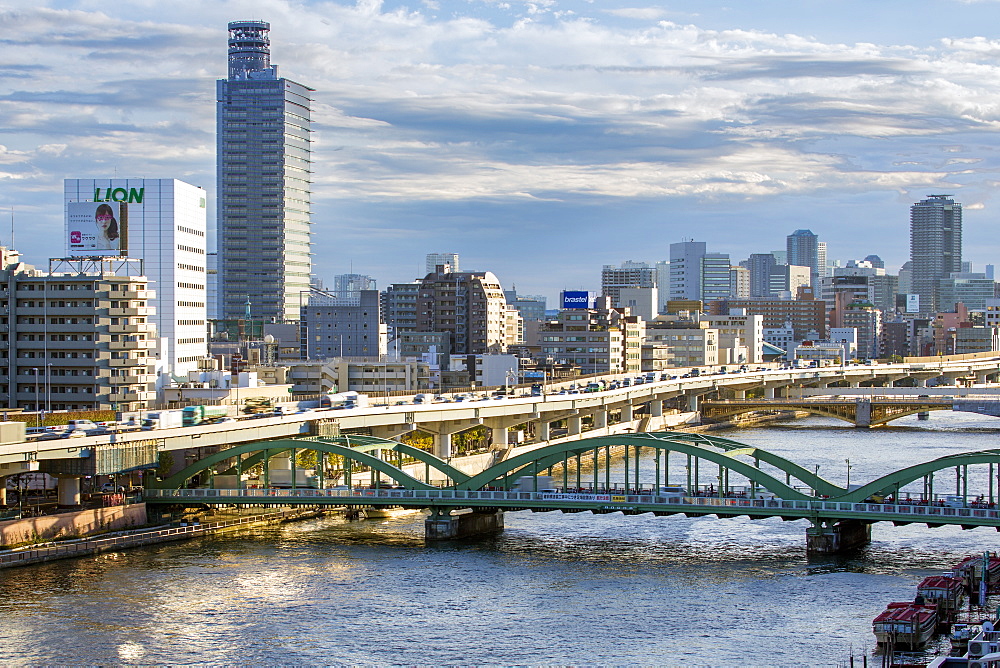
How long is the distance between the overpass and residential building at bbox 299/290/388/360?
3147 centimetres

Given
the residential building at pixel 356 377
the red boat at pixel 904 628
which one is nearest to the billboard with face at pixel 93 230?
the residential building at pixel 356 377

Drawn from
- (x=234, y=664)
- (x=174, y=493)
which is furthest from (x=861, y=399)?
(x=234, y=664)

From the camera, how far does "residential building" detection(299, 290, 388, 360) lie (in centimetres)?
15100

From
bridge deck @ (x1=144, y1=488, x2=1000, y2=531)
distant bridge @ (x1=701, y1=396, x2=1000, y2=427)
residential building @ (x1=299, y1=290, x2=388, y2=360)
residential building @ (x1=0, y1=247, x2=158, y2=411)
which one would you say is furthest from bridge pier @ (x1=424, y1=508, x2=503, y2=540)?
residential building @ (x1=299, y1=290, x2=388, y2=360)

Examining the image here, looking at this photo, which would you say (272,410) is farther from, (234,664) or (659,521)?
(234,664)

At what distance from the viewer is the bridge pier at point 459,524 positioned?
→ 198ft

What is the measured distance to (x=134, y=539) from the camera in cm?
5853

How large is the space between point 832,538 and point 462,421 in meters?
38.2

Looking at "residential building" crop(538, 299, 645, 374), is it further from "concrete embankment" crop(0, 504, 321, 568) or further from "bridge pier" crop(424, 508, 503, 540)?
"bridge pier" crop(424, 508, 503, 540)

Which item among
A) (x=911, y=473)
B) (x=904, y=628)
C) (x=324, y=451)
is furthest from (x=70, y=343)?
(x=904, y=628)

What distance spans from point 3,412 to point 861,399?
75866 millimetres

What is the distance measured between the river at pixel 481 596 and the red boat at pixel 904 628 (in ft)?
3.34

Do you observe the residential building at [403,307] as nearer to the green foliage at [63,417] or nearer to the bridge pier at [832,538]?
the green foliage at [63,417]

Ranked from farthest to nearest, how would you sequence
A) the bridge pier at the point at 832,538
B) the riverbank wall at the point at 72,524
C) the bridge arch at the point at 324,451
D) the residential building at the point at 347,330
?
the residential building at the point at 347,330 → the bridge arch at the point at 324,451 → the bridge pier at the point at 832,538 → the riverbank wall at the point at 72,524
